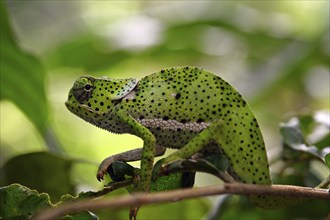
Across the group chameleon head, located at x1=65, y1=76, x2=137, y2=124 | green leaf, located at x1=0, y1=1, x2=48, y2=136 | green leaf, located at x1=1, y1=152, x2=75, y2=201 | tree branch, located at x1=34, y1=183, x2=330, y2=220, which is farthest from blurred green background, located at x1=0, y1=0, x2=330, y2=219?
tree branch, located at x1=34, y1=183, x2=330, y2=220

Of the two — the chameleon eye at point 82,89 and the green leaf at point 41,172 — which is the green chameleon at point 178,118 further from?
the green leaf at point 41,172

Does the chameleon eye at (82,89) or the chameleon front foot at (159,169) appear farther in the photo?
the chameleon eye at (82,89)

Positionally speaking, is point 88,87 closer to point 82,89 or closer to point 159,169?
point 82,89

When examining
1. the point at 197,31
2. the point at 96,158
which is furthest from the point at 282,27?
the point at 96,158

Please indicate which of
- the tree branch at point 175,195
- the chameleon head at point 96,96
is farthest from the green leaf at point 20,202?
the chameleon head at point 96,96

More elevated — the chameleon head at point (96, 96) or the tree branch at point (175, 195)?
the chameleon head at point (96, 96)

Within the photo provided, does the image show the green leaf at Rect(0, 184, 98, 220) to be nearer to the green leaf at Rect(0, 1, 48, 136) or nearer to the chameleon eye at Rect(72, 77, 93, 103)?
the chameleon eye at Rect(72, 77, 93, 103)

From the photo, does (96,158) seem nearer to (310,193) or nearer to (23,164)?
(23,164)
